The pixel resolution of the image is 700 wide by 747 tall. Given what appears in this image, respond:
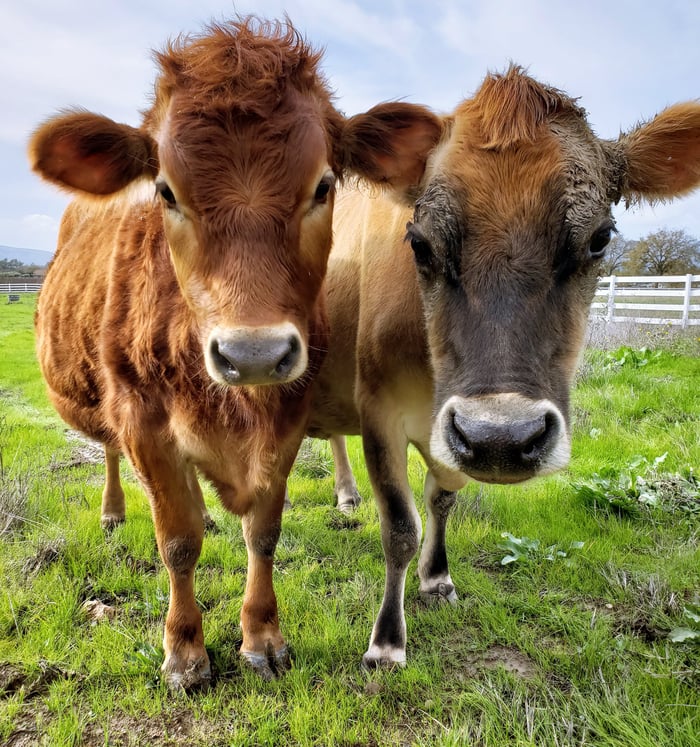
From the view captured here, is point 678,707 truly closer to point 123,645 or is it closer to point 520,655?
point 520,655

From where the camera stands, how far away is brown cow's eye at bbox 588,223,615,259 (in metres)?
2.22

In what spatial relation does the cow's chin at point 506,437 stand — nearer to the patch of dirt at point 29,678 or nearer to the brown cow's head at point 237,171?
the brown cow's head at point 237,171

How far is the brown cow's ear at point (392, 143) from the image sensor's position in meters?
2.54

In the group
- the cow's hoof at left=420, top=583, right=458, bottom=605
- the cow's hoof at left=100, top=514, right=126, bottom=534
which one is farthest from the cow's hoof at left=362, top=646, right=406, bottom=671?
the cow's hoof at left=100, top=514, right=126, bottom=534

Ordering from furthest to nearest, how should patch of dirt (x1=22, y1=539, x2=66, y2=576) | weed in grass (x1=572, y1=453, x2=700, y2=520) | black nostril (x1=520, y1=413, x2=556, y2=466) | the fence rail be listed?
the fence rail
weed in grass (x1=572, y1=453, x2=700, y2=520)
patch of dirt (x1=22, y1=539, x2=66, y2=576)
black nostril (x1=520, y1=413, x2=556, y2=466)

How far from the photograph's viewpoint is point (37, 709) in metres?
2.41

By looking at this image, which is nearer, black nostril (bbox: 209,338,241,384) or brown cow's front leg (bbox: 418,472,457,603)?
black nostril (bbox: 209,338,241,384)

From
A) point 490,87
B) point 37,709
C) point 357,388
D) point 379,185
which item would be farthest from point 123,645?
point 490,87

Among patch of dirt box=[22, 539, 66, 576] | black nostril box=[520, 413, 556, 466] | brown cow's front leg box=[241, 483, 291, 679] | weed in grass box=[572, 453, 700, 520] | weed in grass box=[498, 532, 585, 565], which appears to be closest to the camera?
black nostril box=[520, 413, 556, 466]

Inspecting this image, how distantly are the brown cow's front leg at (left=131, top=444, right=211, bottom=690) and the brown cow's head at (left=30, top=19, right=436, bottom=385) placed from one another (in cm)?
→ 80

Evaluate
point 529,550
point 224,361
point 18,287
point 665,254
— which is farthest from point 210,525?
point 18,287

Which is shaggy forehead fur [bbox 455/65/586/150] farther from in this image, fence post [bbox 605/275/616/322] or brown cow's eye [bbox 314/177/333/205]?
fence post [bbox 605/275/616/322]

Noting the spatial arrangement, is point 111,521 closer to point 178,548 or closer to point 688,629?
point 178,548

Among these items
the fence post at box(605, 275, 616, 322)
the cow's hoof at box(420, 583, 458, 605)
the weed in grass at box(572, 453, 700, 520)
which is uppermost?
the fence post at box(605, 275, 616, 322)
